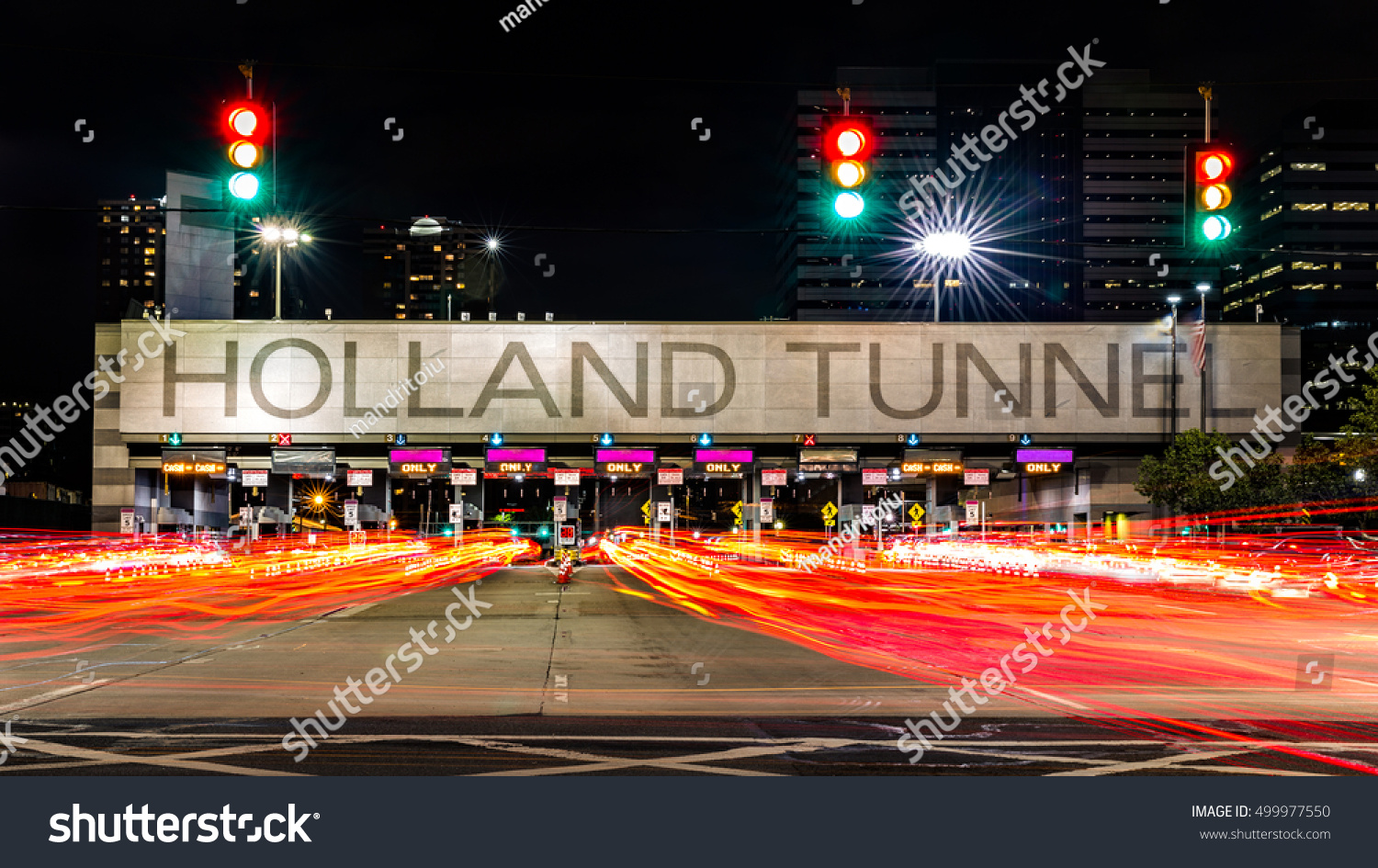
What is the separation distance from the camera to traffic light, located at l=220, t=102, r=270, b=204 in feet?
47.3

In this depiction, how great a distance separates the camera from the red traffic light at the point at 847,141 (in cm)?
1553

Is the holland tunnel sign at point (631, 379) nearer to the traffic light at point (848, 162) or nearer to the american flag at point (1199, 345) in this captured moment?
the american flag at point (1199, 345)

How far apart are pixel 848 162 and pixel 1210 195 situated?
4.75 meters

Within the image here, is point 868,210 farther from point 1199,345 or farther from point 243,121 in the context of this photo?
point 243,121

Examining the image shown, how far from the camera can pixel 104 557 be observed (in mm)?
40875

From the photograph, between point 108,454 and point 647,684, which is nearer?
point 647,684

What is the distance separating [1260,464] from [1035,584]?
1955cm

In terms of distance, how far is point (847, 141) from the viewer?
15.6 metres

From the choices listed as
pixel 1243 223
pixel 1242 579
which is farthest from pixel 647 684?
pixel 1243 223

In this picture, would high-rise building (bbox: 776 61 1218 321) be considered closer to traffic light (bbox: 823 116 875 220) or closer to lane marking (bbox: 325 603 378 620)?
lane marking (bbox: 325 603 378 620)

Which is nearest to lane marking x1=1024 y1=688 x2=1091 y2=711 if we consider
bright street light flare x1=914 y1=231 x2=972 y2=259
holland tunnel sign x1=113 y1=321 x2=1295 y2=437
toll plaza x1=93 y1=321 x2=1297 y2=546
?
bright street light flare x1=914 y1=231 x2=972 y2=259

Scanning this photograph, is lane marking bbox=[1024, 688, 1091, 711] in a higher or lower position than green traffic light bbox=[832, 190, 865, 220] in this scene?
lower

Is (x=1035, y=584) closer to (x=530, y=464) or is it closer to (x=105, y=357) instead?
(x=530, y=464)

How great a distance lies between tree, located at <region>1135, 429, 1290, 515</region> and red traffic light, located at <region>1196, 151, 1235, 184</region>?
37925 millimetres
